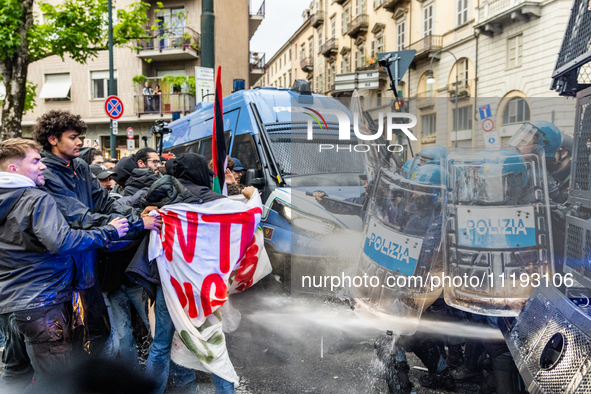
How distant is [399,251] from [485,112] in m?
1.24

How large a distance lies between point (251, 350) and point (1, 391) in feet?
6.13

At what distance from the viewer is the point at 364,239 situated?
323 centimetres

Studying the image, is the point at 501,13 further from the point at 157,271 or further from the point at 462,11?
the point at 157,271

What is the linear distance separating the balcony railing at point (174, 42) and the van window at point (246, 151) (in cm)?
2105

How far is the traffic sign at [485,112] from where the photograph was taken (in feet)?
10.5

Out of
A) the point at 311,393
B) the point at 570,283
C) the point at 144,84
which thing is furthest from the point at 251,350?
the point at 144,84

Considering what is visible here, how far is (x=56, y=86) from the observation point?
1078 inches

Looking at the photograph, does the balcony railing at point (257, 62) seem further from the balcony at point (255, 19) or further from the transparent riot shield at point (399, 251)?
the transparent riot shield at point (399, 251)

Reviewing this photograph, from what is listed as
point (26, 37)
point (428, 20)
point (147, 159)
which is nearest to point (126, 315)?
point (147, 159)

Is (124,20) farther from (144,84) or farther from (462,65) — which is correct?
(462,65)

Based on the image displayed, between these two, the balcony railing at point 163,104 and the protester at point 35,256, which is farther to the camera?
the balcony railing at point 163,104

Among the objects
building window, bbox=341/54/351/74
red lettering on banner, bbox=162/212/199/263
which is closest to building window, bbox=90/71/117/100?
building window, bbox=341/54/351/74

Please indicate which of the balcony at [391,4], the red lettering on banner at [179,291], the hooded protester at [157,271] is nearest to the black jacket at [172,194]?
the hooded protester at [157,271]

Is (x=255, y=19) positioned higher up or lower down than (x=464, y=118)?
higher up
